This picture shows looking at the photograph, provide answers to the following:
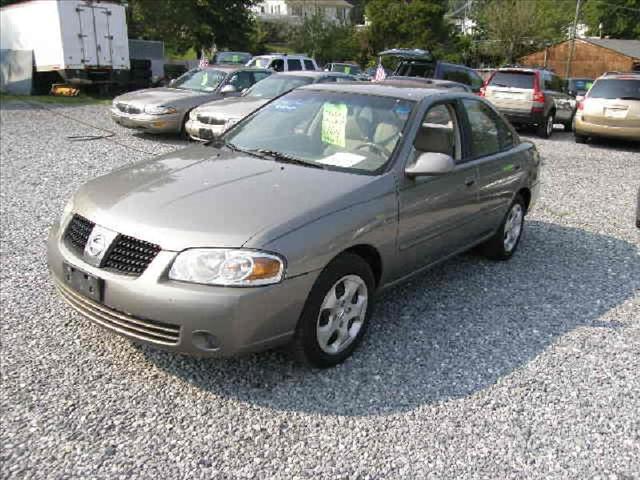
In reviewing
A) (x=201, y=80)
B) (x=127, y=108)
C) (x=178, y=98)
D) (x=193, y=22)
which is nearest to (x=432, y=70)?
(x=201, y=80)

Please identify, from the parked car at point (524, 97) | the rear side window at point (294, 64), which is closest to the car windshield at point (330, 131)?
the parked car at point (524, 97)

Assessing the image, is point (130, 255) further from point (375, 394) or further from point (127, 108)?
point (127, 108)

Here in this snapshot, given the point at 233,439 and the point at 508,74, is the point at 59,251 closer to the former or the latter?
the point at 233,439

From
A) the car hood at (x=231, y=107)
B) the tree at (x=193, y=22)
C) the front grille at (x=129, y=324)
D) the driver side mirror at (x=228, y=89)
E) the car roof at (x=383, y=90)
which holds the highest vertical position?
the tree at (x=193, y=22)

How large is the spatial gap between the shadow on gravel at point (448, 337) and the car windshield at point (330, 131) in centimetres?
119

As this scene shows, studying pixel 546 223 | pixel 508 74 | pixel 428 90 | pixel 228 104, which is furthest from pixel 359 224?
pixel 508 74

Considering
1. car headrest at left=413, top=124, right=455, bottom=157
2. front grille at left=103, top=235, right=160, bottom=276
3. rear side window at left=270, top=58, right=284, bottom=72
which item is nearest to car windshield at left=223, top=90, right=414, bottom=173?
car headrest at left=413, top=124, right=455, bottom=157

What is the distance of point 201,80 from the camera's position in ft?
42.8

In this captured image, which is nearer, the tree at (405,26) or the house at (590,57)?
the tree at (405,26)

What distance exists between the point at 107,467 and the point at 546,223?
5.78 metres

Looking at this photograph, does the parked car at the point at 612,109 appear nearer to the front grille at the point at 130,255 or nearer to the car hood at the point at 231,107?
the car hood at the point at 231,107

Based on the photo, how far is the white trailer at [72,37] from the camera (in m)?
20.2

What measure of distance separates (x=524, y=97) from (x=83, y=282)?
533 inches

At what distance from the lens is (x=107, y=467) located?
2.66 metres
